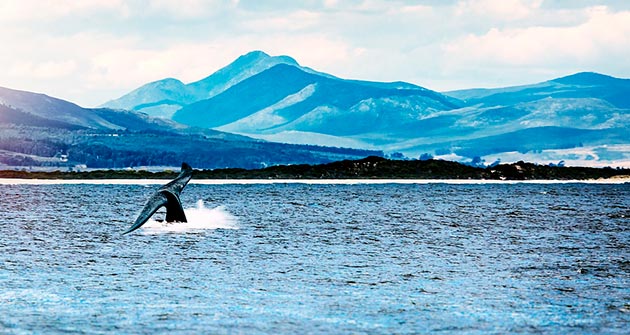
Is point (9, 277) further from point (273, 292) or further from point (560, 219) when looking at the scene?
point (560, 219)

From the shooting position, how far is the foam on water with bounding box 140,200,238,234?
66312 millimetres

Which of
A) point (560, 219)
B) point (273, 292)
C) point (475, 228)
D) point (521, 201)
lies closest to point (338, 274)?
point (273, 292)

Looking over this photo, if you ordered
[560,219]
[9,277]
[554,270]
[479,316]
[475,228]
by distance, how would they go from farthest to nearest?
1. [560,219]
2. [475,228]
3. [554,270]
4. [9,277]
5. [479,316]

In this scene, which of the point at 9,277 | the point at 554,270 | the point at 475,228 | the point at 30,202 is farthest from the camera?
the point at 30,202

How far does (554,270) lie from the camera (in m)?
44.8

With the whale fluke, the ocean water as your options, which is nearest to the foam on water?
the ocean water

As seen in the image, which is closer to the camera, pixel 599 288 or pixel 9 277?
pixel 599 288

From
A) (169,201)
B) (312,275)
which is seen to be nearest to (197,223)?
(169,201)

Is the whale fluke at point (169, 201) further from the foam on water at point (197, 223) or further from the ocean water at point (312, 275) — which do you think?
the ocean water at point (312, 275)

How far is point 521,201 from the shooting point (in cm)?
11662

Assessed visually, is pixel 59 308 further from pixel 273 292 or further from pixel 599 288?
pixel 599 288

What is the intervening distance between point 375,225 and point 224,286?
36836 mm

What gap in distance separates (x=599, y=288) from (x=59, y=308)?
20.5m

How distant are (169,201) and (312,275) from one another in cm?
2677
